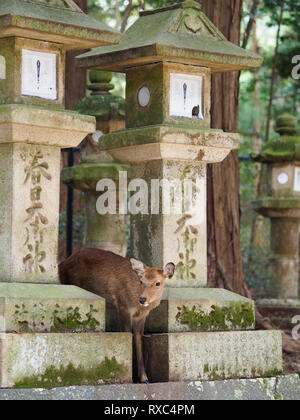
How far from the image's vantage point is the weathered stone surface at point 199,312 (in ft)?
23.2

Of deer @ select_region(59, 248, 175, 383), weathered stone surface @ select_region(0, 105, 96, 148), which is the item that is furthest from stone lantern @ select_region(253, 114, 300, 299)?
weathered stone surface @ select_region(0, 105, 96, 148)

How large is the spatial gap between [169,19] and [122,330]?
256cm

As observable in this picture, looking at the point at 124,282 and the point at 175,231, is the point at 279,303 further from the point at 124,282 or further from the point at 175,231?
the point at 124,282

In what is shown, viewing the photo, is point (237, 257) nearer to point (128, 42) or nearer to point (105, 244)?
point (105, 244)

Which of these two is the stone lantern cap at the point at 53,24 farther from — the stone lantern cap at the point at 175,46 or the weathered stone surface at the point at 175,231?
the weathered stone surface at the point at 175,231

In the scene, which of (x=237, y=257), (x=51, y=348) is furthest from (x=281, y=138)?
(x=51, y=348)

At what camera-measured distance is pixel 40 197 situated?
6.73 metres

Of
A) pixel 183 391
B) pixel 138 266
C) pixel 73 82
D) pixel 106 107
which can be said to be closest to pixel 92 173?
pixel 106 107

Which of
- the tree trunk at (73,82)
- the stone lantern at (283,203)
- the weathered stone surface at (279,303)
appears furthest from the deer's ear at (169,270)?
the tree trunk at (73,82)

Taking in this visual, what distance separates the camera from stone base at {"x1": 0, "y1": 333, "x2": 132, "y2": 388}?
20.1 ft

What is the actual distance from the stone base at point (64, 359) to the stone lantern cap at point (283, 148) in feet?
18.3

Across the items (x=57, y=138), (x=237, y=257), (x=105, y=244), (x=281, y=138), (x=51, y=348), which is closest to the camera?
(x=51, y=348)

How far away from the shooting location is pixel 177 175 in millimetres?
7363

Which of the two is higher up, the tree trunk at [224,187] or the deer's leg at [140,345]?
the tree trunk at [224,187]
